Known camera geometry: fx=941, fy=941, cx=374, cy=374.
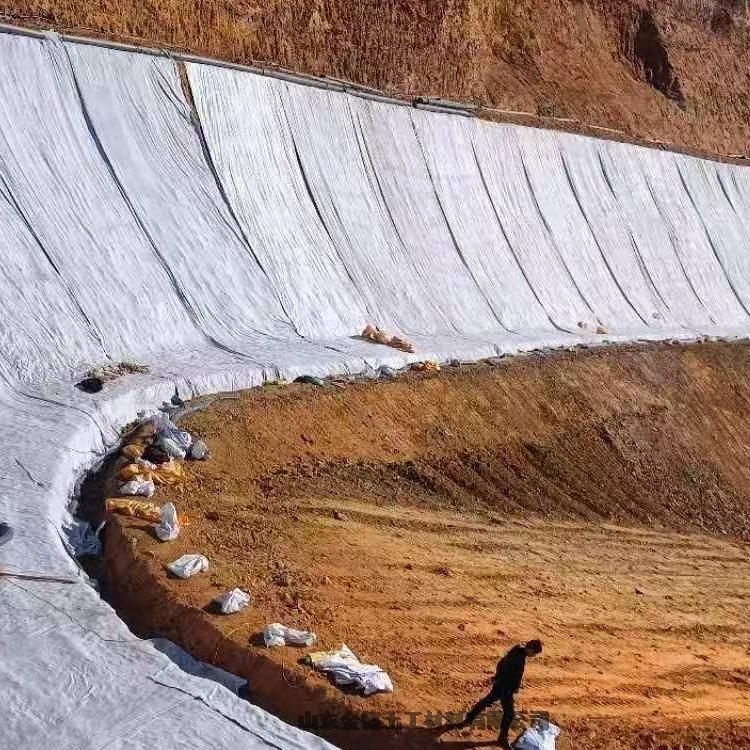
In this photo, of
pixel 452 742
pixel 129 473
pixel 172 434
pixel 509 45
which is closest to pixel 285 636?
pixel 452 742

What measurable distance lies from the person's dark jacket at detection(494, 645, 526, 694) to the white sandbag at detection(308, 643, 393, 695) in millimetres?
725

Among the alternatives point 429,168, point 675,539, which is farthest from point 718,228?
point 675,539

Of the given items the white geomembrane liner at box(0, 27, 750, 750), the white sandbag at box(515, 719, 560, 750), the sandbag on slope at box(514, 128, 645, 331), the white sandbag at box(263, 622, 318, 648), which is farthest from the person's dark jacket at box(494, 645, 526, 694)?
the sandbag on slope at box(514, 128, 645, 331)

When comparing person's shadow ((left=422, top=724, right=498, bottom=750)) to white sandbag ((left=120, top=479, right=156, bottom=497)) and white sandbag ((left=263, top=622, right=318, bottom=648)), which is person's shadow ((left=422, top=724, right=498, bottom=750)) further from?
white sandbag ((left=120, top=479, right=156, bottom=497))

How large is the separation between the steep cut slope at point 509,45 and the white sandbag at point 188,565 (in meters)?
10.4

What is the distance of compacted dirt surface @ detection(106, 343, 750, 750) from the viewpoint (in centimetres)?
636

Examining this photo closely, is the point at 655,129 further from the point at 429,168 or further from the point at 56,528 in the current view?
the point at 56,528

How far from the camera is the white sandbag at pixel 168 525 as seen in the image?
7621 millimetres

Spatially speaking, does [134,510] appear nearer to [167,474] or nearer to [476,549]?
[167,474]

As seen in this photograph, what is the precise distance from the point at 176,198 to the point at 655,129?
1781 centimetres

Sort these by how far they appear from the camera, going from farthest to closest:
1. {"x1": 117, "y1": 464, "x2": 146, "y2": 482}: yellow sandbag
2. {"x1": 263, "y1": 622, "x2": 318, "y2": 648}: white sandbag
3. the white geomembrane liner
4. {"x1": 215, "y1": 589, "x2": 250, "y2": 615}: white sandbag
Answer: {"x1": 117, "y1": 464, "x2": 146, "y2": 482}: yellow sandbag
{"x1": 215, "y1": 589, "x2": 250, "y2": 615}: white sandbag
{"x1": 263, "y1": 622, "x2": 318, "y2": 648}: white sandbag
the white geomembrane liner

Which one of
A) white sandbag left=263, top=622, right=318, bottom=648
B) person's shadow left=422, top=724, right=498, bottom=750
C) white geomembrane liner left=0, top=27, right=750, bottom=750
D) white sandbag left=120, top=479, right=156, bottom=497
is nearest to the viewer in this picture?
person's shadow left=422, top=724, right=498, bottom=750

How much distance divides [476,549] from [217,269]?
239 inches

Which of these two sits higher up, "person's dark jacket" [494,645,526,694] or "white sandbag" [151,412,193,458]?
"person's dark jacket" [494,645,526,694]
